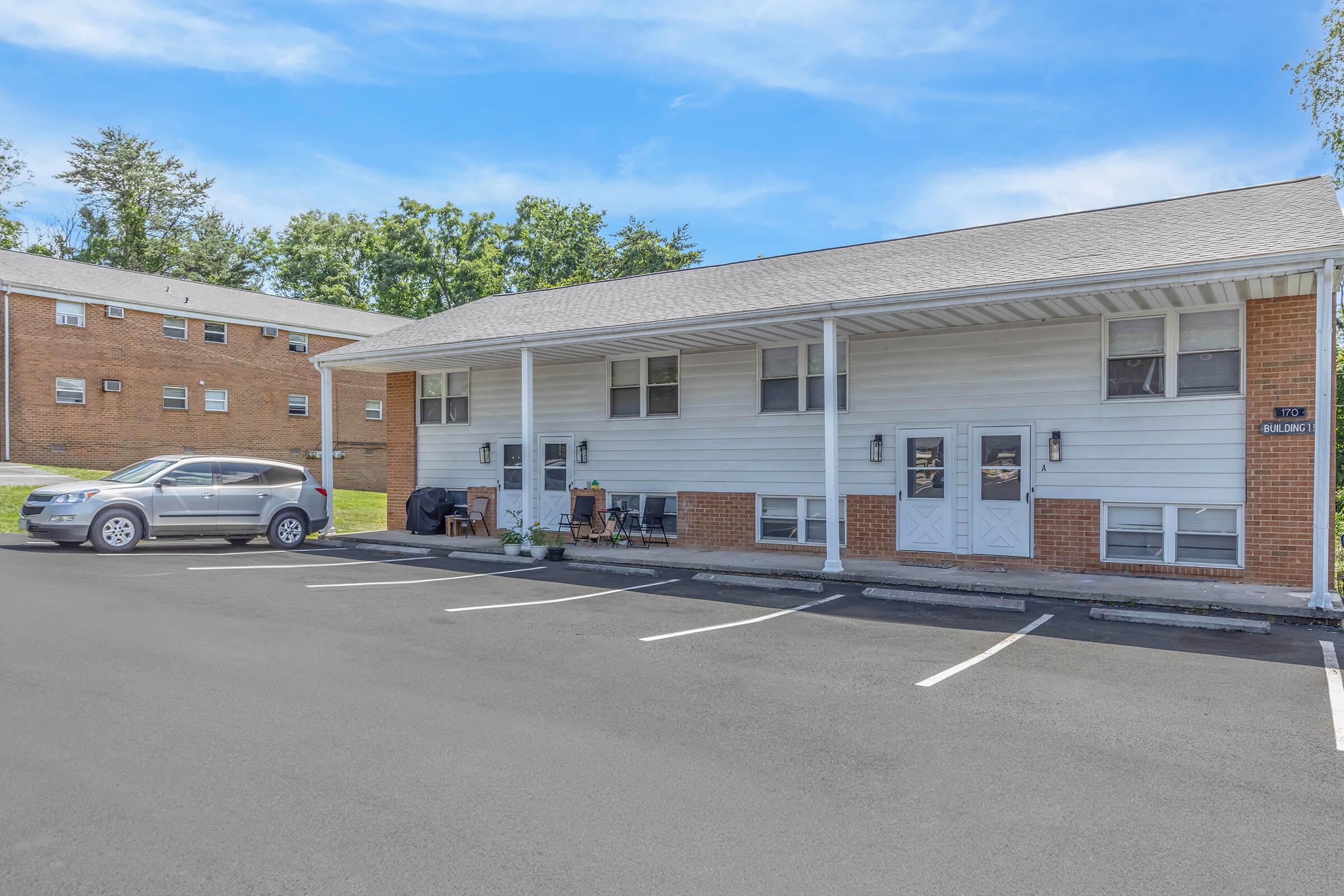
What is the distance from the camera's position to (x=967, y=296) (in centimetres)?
1049

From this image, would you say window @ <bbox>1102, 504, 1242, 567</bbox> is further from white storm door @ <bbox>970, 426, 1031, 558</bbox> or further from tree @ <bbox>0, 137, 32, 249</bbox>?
tree @ <bbox>0, 137, 32, 249</bbox>

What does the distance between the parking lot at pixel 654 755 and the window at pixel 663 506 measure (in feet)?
21.0

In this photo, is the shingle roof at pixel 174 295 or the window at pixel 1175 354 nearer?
the window at pixel 1175 354

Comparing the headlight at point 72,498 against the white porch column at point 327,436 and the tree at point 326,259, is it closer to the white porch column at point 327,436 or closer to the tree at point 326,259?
the white porch column at point 327,436

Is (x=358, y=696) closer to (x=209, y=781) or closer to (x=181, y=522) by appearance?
(x=209, y=781)

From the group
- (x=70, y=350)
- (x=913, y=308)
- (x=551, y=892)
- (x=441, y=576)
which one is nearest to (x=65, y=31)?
(x=70, y=350)

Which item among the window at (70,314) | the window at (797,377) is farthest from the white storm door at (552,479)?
the window at (70,314)

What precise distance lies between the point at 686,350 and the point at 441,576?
19.5ft

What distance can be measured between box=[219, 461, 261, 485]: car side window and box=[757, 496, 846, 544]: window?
29.3 feet

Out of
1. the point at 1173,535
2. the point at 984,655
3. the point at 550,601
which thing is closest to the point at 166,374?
the point at 550,601

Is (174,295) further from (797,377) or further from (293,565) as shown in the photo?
(797,377)

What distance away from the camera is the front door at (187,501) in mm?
13641

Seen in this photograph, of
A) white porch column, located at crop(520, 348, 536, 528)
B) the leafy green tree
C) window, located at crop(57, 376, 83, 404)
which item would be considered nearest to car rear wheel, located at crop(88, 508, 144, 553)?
white porch column, located at crop(520, 348, 536, 528)

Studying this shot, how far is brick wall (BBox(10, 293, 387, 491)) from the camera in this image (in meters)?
25.4
